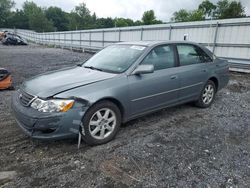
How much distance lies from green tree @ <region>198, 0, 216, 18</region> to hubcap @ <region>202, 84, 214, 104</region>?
69.6 meters

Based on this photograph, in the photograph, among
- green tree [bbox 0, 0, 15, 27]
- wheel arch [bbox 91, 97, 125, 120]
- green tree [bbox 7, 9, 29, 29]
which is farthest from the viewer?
green tree [bbox 7, 9, 29, 29]

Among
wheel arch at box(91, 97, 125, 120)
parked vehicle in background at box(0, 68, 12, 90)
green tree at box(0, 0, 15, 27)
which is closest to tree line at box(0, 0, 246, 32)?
green tree at box(0, 0, 15, 27)

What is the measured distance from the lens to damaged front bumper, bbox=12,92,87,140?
262 centimetres

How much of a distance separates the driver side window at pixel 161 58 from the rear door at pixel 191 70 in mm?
242

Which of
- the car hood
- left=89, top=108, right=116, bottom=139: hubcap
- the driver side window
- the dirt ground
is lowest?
the dirt ground

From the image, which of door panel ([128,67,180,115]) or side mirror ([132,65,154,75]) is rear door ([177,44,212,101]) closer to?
door panel ([128,67,180,115])

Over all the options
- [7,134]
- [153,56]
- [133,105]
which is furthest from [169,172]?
[7,134]

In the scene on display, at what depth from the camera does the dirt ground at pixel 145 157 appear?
7.72 ft

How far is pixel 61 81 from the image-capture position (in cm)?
306

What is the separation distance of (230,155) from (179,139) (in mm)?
764

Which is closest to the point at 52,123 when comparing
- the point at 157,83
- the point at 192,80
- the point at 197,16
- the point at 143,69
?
the point at 143,69

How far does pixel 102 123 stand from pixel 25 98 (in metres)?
1.17

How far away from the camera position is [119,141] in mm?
3215

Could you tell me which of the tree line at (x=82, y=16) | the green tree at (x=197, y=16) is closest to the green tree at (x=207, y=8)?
the tree line at (x=82, y=16)
